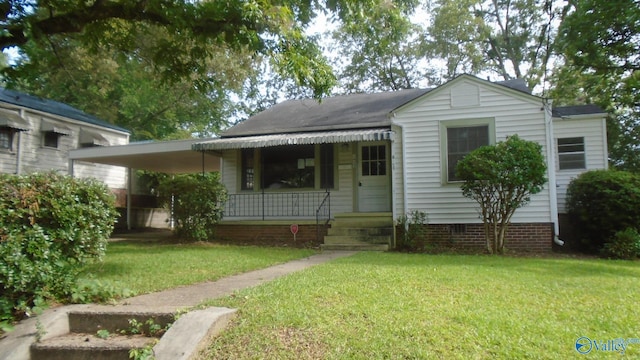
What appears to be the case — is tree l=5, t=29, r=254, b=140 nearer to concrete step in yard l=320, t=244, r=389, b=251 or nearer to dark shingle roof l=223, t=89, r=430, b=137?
dark shingle roof l=223, t=89, r=430, b=137

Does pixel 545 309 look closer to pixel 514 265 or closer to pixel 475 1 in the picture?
pixel 514 265

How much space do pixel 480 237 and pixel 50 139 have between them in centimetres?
1485

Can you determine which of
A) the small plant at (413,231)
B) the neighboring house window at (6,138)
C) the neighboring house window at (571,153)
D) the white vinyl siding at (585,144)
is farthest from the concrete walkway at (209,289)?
the neighboring house window at (6,138)

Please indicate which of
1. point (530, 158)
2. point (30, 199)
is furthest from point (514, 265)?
point (30, 199)

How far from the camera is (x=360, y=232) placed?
9945 mm

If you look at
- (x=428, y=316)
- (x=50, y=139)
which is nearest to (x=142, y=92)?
(x=50, y=139)

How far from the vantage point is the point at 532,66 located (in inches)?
964

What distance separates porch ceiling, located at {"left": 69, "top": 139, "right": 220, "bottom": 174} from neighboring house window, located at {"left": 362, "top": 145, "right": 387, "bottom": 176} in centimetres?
468

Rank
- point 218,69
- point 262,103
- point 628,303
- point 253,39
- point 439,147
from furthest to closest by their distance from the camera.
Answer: point 262,103
point 218,69
point 439,147
point 253,39
point 628,303

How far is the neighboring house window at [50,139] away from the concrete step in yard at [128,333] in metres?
13.0

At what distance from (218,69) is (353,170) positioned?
1092 cm

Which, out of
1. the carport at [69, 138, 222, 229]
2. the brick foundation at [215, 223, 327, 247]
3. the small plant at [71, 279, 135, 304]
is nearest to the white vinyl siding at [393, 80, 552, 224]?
the brick foundation at [215, 223, 327, 247]

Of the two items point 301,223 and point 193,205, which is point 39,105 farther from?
point 301,223

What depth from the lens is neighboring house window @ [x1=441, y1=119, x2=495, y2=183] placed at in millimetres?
9961
